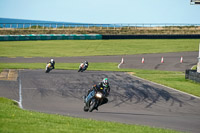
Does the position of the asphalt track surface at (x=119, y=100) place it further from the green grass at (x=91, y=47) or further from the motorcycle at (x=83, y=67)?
the green grass at (x=91, y=47)

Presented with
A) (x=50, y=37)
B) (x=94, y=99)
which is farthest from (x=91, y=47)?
(x=94, y=99)

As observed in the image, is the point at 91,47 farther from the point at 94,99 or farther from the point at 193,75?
the point at 94,99

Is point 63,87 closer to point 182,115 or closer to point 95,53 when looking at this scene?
point 182,115

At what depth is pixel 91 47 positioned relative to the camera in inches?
2569

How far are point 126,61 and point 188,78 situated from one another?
17550 millimetres

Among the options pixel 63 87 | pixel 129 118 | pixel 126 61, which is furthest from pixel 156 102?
pixel 126 61

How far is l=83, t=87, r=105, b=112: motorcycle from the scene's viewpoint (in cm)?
1641

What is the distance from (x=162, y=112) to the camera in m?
17.5

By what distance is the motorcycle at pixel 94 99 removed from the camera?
1641 cm

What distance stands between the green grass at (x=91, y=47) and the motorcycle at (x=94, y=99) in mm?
38232

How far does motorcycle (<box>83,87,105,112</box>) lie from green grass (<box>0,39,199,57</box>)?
38.2 meters

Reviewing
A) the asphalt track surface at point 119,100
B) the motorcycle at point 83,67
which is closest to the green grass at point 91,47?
the motorcycle at point 83,67

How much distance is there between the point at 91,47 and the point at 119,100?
4507 cm

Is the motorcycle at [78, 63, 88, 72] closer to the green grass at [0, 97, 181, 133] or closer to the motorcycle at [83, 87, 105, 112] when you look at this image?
the motorcycle at [83, 87, 105, 112]
